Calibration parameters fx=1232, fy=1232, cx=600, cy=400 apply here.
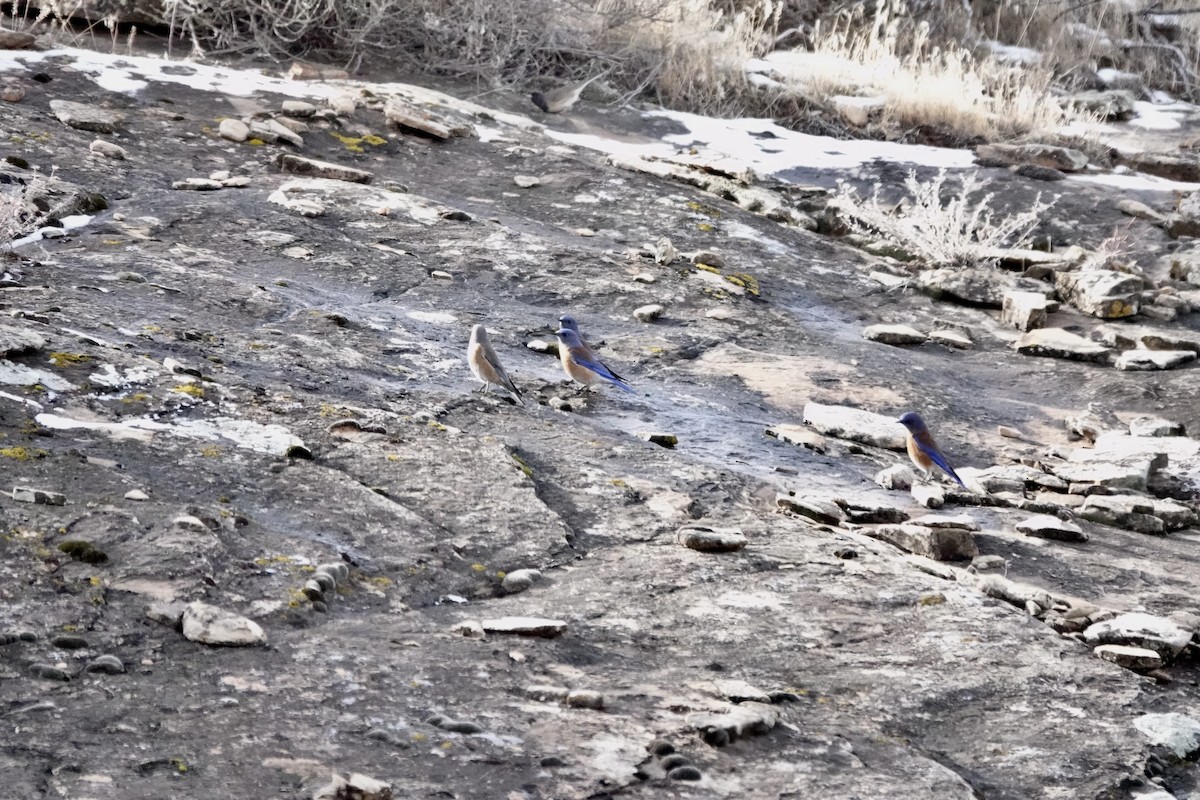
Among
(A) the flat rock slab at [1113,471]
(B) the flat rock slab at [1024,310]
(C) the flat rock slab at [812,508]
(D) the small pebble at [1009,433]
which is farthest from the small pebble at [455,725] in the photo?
(B) the flat rock slab at [1024,310]

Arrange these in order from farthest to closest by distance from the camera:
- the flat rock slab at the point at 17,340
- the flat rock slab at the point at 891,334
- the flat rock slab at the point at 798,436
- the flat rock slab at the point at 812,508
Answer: the flat rock slab at the point at 891,334 → the flat rock slab at the point at 798,436 → the flat rock slab at the point at 812,508 → the flat rock slab at the point at 17,340

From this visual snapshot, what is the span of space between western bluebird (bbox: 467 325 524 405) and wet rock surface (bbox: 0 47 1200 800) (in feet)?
0.35

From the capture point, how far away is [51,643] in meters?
2.54

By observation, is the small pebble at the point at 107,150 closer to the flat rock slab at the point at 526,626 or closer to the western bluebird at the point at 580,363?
the western bluebird at the point at 580,363

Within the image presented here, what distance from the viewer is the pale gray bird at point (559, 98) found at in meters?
9.91

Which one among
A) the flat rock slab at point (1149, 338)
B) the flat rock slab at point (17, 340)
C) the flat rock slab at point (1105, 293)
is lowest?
the flat rock slab at point (17, 340)

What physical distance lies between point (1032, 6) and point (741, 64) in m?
5.32

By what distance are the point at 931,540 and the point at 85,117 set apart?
5.48 meters

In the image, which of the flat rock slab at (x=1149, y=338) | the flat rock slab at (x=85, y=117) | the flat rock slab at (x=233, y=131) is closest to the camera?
the flat rock slab at (x=1149, y=338)

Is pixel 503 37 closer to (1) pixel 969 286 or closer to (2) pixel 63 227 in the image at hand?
(1) pixel 969 286

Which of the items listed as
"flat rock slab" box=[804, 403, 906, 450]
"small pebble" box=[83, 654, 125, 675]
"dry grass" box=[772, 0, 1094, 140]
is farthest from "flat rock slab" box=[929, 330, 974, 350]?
"small pebble" box=[83, 654, 125, 675]

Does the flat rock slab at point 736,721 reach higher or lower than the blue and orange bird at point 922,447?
lower

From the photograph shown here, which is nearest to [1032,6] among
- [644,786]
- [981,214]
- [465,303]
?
[981,214]

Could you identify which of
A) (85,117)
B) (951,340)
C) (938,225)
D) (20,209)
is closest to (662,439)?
(951,340)
